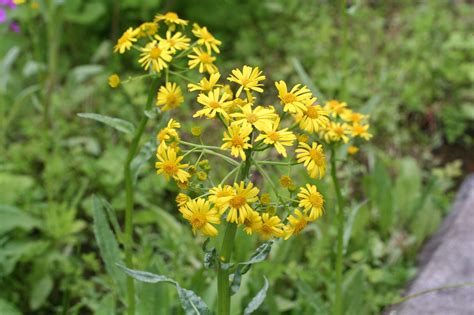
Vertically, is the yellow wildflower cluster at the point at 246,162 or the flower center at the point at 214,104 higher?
the flower center at the point at 214,104

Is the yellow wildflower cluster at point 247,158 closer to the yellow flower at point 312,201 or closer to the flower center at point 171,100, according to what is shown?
the yellow flower at point 312,201

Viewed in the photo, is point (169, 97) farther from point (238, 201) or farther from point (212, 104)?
point (238, 201)

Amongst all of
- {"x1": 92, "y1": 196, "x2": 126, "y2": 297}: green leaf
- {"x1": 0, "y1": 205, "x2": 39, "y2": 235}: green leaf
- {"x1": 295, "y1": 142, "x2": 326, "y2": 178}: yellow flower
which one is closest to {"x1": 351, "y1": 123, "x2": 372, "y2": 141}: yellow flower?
{"x1": 295, "y1": 142, "x2": 326, "y2": 178}: yellow flower

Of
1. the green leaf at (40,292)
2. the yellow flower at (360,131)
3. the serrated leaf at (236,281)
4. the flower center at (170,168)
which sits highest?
the flower center at (170,168)

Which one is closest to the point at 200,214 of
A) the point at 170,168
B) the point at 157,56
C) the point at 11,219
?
the point at 170,168

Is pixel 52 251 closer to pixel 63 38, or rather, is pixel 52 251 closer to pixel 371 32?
pixel 63 38

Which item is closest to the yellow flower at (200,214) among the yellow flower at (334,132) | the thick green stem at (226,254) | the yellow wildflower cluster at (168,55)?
the thick green stem at (226,254)

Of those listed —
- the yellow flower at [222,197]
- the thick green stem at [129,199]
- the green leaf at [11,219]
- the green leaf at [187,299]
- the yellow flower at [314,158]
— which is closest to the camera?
the yellow flower at [222,197]

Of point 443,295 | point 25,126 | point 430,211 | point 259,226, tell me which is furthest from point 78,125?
point 259,226
